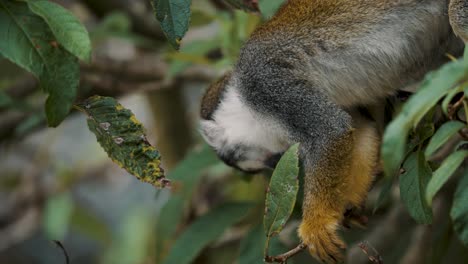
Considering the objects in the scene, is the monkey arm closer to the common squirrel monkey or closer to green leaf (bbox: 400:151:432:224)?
the common squirrel monkey

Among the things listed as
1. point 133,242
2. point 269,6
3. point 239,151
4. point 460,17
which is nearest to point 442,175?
point 460,17

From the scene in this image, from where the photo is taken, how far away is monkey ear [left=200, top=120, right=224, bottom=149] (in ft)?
8.82

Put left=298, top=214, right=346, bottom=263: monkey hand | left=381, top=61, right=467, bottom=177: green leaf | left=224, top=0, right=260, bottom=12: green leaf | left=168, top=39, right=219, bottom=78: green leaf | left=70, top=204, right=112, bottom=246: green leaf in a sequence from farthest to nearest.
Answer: left=70, top=204, right=112, bottom=246: green leaf, left=168, top=39, right=219, bottom=78: green leaf, left=224, top=0, right=260, bottom=12: green leaf, left=298, top=214, right=346, bottom=263: monkey hand, left=381, top=61, right=467, bottom=177: green leaf

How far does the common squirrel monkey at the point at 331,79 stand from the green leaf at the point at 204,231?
512mm

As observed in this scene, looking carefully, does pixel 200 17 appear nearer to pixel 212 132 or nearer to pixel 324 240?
pixel 212 132

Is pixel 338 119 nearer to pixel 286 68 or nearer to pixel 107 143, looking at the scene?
pixel 286 68

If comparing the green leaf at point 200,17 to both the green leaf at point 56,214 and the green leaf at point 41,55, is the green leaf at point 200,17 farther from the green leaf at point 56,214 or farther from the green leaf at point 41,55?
the green leaf at point 56,214

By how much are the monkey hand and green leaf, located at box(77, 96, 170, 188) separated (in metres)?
0.54

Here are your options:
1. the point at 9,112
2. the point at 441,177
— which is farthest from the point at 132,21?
the point at 441,177

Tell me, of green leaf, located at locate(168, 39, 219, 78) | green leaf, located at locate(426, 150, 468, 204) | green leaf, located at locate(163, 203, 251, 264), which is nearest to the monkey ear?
green leaf, located at locate(163, 203, 251, 264)

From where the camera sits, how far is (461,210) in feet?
5.17

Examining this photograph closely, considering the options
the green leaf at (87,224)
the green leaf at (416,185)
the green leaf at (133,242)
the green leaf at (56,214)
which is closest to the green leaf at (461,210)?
the green leaf at (416,185)

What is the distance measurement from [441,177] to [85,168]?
4331mm

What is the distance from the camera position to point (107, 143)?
186 centimetres
